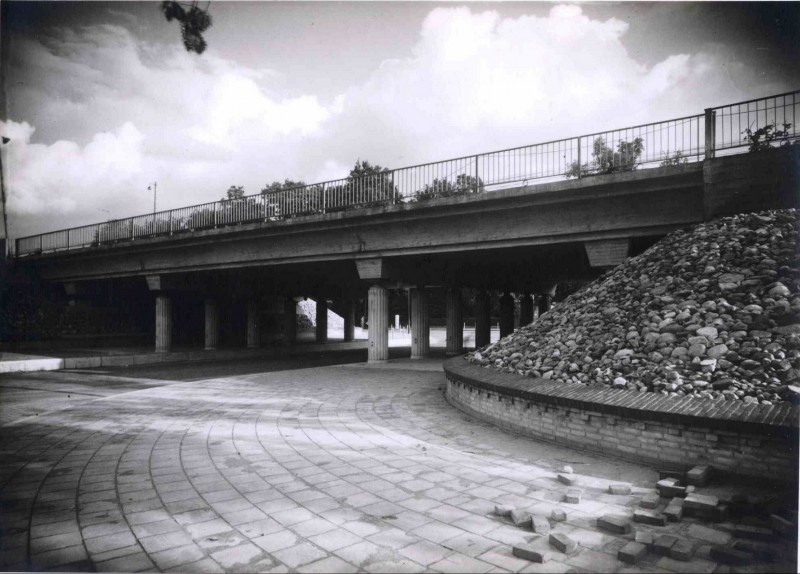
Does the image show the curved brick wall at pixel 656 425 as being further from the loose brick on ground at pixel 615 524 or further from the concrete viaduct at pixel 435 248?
the concrete viaduct at pixel 435 248

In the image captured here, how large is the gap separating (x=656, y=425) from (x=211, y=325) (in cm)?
2539

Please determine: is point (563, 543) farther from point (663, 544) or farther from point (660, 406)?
point (660, 406)

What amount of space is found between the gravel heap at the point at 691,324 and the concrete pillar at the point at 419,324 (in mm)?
10111

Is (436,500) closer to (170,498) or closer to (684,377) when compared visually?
(170,498)

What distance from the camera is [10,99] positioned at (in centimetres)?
606

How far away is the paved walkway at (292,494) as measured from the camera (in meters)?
3.38

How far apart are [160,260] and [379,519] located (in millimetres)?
22447

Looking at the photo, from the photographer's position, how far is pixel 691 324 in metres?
6.94

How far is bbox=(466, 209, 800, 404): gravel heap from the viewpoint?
5.70m

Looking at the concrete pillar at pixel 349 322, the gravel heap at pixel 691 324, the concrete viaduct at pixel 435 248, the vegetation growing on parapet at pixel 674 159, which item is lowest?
the concrete pillar at pixel 349 322

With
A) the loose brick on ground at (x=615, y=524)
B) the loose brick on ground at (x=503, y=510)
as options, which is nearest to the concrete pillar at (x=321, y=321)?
the loose brick on ground at (x=503, y=510)

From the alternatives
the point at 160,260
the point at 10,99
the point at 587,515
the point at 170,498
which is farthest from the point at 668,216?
the point at 160,260

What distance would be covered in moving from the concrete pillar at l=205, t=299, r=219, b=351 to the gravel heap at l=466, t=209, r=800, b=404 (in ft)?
67.0

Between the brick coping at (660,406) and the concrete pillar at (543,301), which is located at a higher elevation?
the concrete pillar at (543,301)
